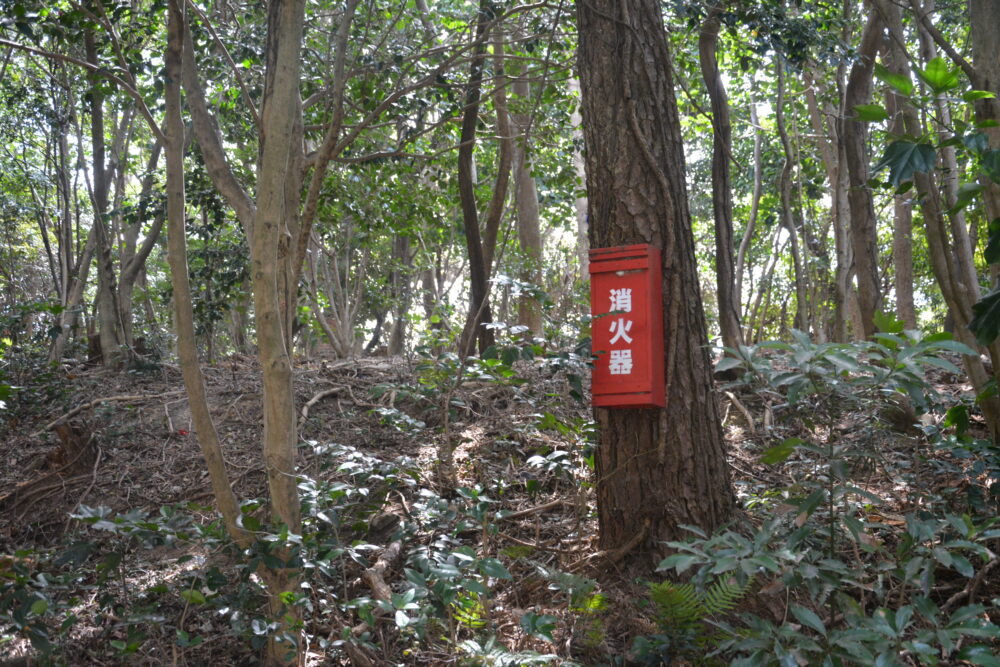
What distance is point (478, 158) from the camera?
11.8 m

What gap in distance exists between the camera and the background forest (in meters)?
2.89

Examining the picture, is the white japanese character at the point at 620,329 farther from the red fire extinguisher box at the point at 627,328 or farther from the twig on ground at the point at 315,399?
the twig on ground at the point at 315,399

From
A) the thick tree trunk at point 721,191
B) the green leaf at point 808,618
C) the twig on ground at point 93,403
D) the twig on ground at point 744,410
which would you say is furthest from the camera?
the twig on ground at point 93,403

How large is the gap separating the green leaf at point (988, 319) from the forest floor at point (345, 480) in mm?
714

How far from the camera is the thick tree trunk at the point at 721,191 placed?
5824mm

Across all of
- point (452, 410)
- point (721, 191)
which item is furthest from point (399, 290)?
point (452, 410)

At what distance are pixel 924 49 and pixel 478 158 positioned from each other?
7.27 meters

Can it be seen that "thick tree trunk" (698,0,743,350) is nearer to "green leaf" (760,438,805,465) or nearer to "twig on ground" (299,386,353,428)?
"green leaf" (760,438,805,465)

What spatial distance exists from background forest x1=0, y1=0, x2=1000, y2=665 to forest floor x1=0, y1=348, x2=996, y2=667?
0.03 metres

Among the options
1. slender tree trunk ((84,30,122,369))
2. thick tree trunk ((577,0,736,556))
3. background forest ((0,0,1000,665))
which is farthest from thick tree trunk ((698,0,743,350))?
slender tree trunk ((84,30,122,369))

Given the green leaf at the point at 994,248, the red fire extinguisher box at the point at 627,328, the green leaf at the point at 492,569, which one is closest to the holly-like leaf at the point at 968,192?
the green leaf at the point at 994,248

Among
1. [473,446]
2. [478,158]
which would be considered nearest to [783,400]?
[473,446]

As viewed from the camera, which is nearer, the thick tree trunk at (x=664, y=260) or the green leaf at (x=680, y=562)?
the green leaf at (x=680, y=562)

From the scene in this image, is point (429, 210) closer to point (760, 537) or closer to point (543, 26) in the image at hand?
point (543, 26)
